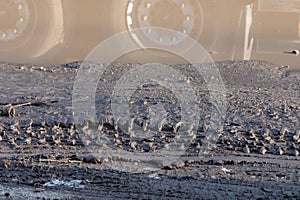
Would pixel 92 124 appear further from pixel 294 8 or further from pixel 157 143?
pixel 294 8

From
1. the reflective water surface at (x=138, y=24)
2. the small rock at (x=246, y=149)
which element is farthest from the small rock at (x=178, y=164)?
the reflective water surface at (x=138, y=24)

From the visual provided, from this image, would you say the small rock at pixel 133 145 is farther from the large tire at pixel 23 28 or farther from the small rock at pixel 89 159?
the large tire at pixel 23 28

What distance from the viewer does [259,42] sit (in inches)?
320

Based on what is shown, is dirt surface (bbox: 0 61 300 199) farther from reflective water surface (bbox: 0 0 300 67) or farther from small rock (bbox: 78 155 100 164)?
reflective water surface (bbox: 0 0 300 67)

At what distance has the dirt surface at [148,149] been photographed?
354 cm

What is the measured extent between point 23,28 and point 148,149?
3.94 metres

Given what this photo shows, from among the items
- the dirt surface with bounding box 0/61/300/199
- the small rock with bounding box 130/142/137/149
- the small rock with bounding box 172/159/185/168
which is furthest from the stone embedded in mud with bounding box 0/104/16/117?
the small rock with bounding box 172/159/185/168

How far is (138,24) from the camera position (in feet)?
25.3

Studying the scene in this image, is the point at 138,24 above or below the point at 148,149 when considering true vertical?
above

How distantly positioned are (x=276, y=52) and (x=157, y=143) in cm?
420

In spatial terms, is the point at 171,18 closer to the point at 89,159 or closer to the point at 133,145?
the point at 133,145

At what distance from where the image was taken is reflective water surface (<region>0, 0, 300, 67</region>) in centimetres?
769

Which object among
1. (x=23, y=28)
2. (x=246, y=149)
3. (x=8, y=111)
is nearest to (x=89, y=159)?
(x=246, y=149)

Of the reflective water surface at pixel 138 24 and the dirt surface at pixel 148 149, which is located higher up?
the reflective water surface at pixel 138 24
